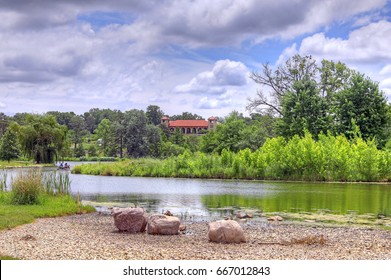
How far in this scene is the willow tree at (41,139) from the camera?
81.9 m

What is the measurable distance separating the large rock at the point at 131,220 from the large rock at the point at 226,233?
2886 millimetres

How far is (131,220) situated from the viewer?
16781 mm

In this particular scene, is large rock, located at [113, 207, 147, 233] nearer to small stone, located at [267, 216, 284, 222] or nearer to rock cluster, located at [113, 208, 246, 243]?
rock cluster, located at [113, 208, 246, 243]

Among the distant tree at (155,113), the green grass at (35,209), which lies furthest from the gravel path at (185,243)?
Answer: the distant tree at (155,113)

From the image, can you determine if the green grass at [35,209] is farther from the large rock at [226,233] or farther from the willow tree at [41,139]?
the willow tree at [41,139]

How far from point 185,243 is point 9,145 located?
3222 inches

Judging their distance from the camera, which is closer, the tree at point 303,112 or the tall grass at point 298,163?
the tall grass at point 298,163

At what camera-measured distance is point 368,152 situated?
4672 cm

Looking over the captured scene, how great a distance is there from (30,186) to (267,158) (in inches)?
1284

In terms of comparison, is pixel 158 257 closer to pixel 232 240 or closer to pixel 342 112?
pixel 232 240

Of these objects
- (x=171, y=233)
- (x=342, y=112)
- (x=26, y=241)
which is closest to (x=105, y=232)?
(x=171, y=233)

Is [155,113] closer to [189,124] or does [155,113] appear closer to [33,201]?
[189,124]

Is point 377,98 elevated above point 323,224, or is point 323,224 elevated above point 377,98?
point 377,98

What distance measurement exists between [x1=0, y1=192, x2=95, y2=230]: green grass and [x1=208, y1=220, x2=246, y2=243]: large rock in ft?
22.2
